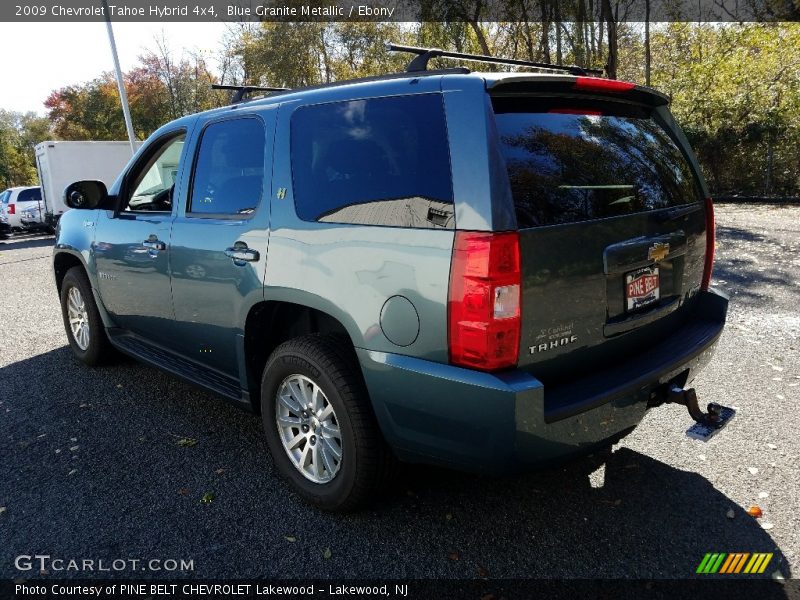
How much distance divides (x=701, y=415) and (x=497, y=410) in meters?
1.18

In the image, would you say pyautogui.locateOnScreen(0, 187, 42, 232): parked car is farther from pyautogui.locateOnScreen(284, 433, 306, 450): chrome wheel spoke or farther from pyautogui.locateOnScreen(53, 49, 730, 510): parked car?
pyautogui.locateOnScreen(284, 433, 306, 450): chrome wheel spoke

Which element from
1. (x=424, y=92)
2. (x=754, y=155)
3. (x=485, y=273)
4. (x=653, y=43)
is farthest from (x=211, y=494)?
(x=653, y=43)

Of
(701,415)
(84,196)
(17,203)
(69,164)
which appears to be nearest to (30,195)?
(17,203)

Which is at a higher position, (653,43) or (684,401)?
(653,43)

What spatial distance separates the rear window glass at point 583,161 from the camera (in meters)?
2.29

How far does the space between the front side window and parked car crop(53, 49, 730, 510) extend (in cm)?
64

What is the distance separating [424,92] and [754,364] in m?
3.70

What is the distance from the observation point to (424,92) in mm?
2395

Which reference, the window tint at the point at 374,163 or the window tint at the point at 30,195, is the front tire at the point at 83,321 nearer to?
the window tint at the point at 374,163

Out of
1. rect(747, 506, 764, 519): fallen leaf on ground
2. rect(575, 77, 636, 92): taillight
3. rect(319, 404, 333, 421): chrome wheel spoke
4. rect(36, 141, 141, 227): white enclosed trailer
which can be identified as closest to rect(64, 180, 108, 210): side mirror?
rect(319, 404, 333, 421): chrome wheel spoke

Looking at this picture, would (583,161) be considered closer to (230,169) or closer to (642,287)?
(642,287)

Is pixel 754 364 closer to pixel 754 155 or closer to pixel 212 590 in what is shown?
pixel 212 590

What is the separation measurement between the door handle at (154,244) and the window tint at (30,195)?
20421 millimetres
